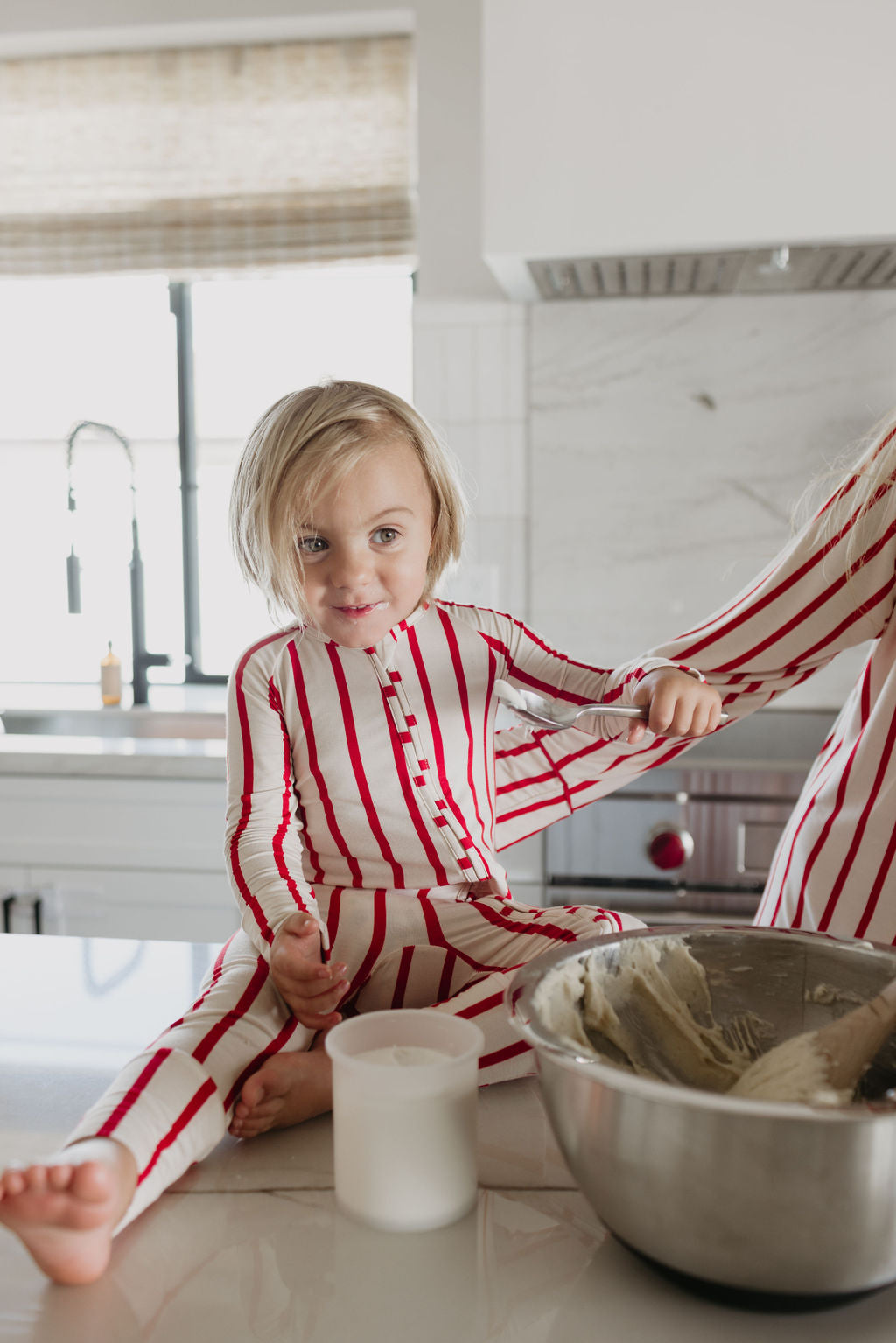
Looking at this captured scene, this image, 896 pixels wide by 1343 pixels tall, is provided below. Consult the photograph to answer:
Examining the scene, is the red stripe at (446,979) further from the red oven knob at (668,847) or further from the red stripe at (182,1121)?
the red oven knob at (668,847)

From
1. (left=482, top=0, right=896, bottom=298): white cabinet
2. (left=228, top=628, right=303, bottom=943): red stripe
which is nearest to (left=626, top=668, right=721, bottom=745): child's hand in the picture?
(left=228, top=628, right=303, bottom=943): red stripe

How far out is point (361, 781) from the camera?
0.96m

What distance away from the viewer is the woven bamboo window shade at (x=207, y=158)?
2.36m

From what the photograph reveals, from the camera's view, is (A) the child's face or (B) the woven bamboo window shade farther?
(B) the woven bamboo window shade

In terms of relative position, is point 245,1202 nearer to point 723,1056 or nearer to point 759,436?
point 723,1056

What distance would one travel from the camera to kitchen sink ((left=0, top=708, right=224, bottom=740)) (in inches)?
→ 95.4

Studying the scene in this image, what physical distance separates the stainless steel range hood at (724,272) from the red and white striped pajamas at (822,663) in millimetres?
957

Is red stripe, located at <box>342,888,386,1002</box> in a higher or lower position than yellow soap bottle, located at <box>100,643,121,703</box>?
lower

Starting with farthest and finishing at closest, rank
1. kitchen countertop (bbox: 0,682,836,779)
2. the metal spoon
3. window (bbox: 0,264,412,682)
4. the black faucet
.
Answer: window (bbox: 0,264,412,682) < the black faucet < kitchen countertop (bbox: 0,682,836,779) < the metal spoon

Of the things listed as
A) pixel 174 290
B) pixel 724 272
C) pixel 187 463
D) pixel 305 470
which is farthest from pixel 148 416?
pixel 305 470

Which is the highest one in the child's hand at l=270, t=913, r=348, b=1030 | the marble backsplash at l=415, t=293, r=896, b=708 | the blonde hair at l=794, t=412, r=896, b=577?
the marble backsplash at l=415, t=293, r=896, b=708

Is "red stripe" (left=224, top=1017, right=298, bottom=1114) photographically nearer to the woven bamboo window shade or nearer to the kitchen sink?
the kitchen sink

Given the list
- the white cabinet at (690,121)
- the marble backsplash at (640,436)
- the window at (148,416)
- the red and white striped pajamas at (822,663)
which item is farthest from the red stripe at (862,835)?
the window at (148,416)

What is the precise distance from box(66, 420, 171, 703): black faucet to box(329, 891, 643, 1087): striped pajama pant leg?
5.01ft
